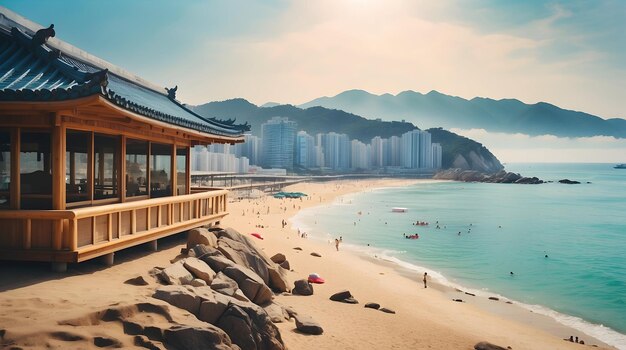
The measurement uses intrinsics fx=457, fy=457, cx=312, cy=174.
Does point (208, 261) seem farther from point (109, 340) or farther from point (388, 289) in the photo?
point (388, 289)

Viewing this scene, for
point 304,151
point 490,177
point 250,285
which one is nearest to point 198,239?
point 250,285

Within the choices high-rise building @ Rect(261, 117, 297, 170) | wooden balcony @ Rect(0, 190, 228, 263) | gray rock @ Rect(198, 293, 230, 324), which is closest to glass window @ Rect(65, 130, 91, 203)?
wooden balcony @ Rect(0, 190, 228, 263)

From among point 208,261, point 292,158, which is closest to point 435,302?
point 208,261

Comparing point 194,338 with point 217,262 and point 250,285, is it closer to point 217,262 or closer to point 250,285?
point 250,285

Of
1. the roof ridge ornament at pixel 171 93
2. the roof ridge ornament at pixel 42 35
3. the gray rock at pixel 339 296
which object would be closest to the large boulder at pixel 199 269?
the gray rock at pixel 339 296

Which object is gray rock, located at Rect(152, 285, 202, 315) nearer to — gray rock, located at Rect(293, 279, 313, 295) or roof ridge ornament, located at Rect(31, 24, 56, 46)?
gray rock, located at Rect(293, 279, 313, 295)

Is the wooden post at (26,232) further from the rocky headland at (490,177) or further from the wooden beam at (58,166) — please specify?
the rocky headland at (490,177)
